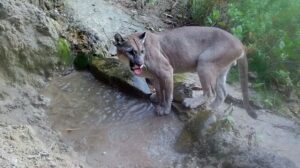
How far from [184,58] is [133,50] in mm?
867

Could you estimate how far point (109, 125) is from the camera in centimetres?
635

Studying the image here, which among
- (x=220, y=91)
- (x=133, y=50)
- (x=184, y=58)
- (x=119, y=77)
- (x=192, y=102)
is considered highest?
(x=133, y=50)

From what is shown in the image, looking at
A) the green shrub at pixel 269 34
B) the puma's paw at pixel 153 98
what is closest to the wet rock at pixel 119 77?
the puma's paw at pixel 153 98

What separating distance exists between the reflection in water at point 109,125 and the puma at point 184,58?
0.33m

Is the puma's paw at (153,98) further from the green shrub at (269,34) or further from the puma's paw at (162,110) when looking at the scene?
the green shrub at (269,34)

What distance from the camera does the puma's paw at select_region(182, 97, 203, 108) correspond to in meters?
6.62

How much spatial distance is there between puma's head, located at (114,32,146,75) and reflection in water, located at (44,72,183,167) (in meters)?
0.61

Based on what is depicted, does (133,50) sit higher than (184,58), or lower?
higher

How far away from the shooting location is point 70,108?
21.4 ft

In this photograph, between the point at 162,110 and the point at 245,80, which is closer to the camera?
the point at 162,110

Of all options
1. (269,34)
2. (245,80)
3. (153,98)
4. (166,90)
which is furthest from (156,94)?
(269,34)

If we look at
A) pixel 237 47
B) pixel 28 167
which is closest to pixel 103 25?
pixel 237 47

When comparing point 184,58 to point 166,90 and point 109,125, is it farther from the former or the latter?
point 109,125

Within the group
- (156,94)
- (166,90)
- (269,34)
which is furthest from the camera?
(269,34)
